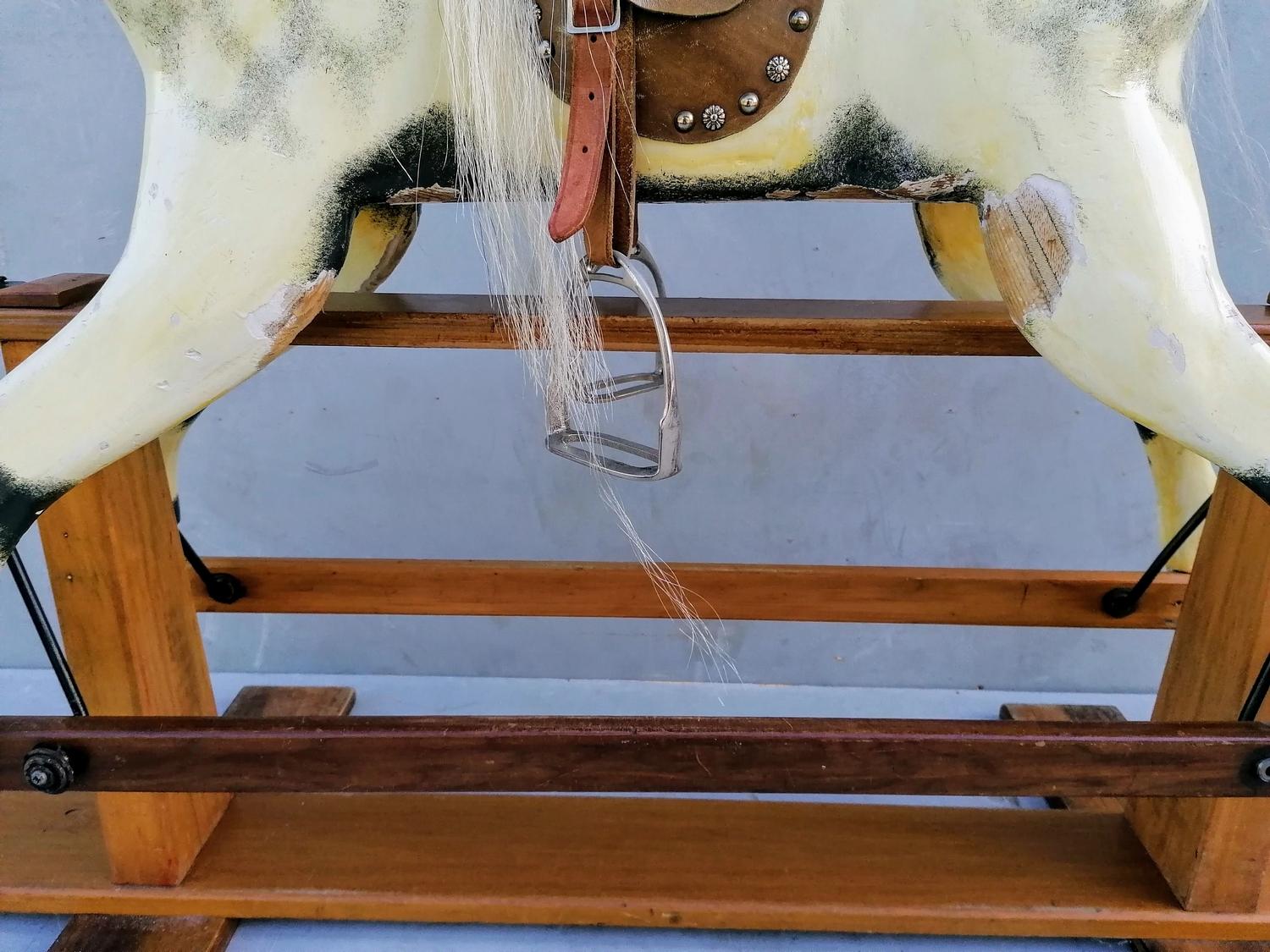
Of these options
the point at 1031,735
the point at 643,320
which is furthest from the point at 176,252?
the point at 1031,735

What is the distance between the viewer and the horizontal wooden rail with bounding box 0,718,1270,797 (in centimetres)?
59

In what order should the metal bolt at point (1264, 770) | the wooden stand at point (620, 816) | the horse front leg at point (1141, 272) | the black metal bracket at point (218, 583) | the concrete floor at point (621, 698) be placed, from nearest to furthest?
1. the horse front leg at point (1141, 272)
2. the metal bolt at point (1264, 770)
3. the wooden stand at point (620, 816)
4. the black metal bracket at point (218, 583)
5. the concrete floor at point (621, 698)

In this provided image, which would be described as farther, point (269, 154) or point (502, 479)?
point (502, 479)

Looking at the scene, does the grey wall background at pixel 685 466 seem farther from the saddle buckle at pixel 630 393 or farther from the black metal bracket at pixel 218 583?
the saddle buckle at pixel 630 393

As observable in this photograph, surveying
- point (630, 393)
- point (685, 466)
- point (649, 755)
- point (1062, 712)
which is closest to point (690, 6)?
point (630, 393)

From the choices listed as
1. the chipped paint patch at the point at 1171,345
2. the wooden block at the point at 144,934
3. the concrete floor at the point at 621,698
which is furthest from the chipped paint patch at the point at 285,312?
the concrete floor at the point at 621,698

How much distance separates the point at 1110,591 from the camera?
877 mm

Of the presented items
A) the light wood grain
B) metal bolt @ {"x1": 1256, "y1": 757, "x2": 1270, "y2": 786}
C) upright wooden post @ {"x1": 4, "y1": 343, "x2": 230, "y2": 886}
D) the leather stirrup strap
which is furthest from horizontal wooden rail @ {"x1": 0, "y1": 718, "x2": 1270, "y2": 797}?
the leather stirrup strap

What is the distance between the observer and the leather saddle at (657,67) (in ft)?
1.67

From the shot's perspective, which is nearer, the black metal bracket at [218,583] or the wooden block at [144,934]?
the wooden block at [144,934]

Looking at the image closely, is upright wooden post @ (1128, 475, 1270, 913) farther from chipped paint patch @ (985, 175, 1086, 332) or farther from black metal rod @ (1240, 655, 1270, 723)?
chipped paint patch @ (985, 175, 1086, 332)

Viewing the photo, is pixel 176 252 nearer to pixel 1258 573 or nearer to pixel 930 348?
pixel 930 348

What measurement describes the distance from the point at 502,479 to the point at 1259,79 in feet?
3.22

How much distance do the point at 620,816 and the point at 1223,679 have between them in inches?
21.0
